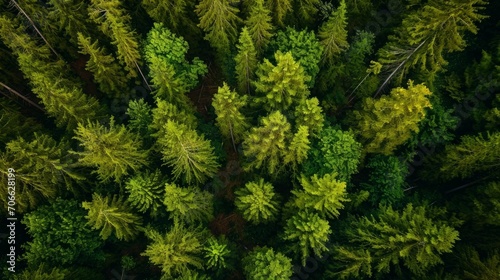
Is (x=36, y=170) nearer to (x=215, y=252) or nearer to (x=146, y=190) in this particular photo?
(x=146, y=190)

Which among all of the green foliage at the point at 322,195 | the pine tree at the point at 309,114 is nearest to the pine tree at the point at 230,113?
the pine tree at the point at 309,114

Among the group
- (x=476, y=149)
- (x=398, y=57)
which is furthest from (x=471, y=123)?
(x=398, y=57)

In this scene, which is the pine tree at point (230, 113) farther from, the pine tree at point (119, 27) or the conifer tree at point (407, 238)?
the conifer tree at point (407, 238)

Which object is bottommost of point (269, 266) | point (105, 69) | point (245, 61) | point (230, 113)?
point (269, 266)

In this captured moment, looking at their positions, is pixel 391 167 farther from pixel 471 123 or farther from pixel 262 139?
pixel 262 139

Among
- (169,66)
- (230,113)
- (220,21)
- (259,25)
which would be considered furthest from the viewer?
(220,21)

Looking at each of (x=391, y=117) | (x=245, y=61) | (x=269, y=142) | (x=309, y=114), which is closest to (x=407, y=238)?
(x=391, y=117)

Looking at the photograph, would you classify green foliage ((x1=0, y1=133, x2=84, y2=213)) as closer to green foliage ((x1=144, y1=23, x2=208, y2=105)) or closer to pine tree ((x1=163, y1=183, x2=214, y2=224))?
pine tree ((x1=163, y1=183, x2=214, y2=224))

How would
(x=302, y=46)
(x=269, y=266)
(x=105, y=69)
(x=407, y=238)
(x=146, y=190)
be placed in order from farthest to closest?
1. (x=105, y=69)
2. (x=302, y=46)
3. (x=146, y=190)
4. (x=269, y=266)
5. (x=407, y=238)
